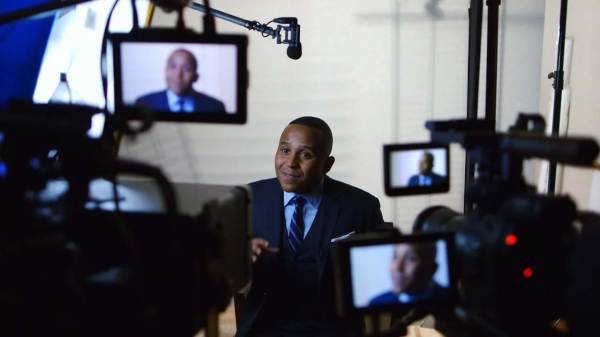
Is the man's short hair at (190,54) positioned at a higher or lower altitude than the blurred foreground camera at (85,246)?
higher

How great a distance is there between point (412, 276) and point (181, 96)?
17.8 inches

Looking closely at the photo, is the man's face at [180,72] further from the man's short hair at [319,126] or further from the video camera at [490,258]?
the man's short hair at [319,126]

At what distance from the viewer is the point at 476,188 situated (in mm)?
854

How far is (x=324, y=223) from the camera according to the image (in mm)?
1714

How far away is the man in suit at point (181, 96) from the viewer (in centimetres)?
93

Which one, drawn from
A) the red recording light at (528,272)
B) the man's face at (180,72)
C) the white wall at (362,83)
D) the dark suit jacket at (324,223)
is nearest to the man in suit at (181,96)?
the man's face at (180,72)

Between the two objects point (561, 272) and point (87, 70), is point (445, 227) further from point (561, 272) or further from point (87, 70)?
point (87, 70)

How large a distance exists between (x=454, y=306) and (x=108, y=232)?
0.50m

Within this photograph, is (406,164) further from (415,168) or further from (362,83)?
(362,83)

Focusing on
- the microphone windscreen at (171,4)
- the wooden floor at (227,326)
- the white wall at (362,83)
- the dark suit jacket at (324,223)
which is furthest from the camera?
the white wall at (362,83)

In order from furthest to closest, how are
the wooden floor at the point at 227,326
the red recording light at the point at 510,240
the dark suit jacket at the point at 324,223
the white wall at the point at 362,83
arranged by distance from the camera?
the white wall at the point at 362,83 → the wooden floor at the point at 227,326 → the dark suit jacket at the point at 324,223 → the red recording light at the point at 510,240

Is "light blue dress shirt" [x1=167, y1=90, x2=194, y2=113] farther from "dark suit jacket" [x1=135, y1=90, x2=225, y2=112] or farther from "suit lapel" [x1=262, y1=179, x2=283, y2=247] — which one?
"suit lapel" [x1=262, y1=179, x2=283, y2=247]

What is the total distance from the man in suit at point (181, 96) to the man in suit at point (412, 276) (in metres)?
0.36

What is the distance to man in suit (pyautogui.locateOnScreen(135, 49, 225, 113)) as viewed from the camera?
3.05 ft
